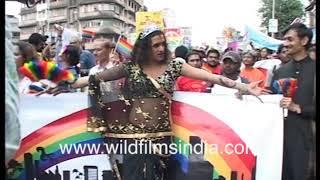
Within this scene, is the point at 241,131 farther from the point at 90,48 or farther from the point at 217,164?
the point at 90,48

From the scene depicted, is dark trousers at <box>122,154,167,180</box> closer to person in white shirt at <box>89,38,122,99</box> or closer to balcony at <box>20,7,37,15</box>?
person in white shirt at <box>89,38,122,99</box>

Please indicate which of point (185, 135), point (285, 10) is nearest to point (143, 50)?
point (185, 135)

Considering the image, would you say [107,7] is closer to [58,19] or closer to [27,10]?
[58,19]

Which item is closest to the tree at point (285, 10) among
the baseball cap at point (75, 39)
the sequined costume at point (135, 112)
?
the sequined costume at point (135, 112)

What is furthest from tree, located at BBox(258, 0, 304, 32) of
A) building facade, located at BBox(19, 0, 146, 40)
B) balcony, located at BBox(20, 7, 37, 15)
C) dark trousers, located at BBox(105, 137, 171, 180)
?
balcony, located at BBox(20, 7, 37, 15)

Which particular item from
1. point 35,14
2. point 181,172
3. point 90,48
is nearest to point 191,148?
point 181,172

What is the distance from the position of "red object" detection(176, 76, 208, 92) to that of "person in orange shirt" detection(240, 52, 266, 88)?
343mm

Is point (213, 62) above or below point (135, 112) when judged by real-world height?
above

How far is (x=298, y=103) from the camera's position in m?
3.67

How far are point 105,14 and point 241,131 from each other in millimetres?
1185

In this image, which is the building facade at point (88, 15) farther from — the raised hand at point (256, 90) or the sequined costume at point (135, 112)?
the raised hand at point (256, 90)

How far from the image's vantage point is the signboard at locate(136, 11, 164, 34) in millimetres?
3721

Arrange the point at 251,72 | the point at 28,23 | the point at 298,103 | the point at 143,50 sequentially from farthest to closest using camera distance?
the point at 251,72 → the point at 28,23 → the point at 143,50 → the point at 298,103

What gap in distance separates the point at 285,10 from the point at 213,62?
75 centimetres
